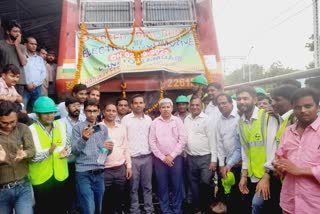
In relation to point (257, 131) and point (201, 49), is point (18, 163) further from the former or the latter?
point (201, 49)

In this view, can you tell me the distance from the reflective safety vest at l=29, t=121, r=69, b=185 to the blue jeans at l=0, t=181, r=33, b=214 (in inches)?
9.3

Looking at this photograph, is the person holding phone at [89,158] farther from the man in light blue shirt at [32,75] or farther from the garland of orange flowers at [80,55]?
the man in light blue shirt at [32,75]

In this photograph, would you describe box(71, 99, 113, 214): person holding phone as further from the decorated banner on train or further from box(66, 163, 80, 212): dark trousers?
the decorated banner on train

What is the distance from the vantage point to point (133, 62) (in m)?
5.55

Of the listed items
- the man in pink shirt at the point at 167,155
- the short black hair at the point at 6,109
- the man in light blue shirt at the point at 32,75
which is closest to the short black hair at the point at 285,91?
the man in pink shirt at the point at 167,155

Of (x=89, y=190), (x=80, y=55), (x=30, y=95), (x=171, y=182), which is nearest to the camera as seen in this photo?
(x=89, y=190)

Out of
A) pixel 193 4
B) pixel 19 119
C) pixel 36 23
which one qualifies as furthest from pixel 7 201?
pixel 36 23

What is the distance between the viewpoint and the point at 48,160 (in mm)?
3518

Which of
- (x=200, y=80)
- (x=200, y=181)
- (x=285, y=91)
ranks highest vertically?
(x=200, y=80)

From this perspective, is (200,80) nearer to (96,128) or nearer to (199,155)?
(199,155)

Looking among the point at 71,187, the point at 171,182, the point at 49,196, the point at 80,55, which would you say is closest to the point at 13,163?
the point at 49,196

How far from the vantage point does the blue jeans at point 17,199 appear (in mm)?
3043

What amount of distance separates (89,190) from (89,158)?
1.10 feet

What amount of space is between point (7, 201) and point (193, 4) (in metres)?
4.40
